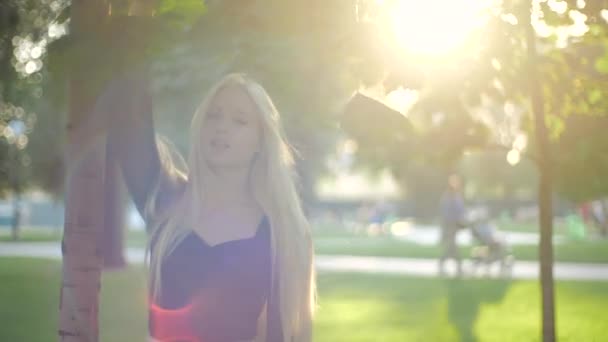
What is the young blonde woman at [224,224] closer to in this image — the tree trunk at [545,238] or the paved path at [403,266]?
the tree trunk at [545,238]

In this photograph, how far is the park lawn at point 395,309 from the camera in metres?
9.77

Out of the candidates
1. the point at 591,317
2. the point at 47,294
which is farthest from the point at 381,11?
the point at 47,294

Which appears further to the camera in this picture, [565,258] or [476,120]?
[565,258]

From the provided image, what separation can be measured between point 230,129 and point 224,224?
1.05 feet

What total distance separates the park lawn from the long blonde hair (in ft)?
21.6

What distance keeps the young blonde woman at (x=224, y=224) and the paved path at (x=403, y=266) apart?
14190 mm

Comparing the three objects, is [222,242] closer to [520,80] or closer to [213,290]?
[213,290]

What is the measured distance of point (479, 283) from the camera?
15836 millimetres

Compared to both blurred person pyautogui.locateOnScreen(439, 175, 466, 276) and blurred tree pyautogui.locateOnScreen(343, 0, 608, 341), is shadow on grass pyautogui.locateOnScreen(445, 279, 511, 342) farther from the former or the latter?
blurred tree pyautogui.locateOnScreen(343, 0, 608, 341)

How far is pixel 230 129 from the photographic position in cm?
300

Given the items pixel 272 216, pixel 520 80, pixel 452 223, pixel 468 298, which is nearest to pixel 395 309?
pixel 468 298

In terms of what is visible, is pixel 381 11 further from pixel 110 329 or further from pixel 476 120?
pixel 110 329

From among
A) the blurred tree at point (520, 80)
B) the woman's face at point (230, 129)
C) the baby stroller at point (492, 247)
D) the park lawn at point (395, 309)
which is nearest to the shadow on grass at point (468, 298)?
the park lawn at point (395, 309)

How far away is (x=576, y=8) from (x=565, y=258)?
1820cm
